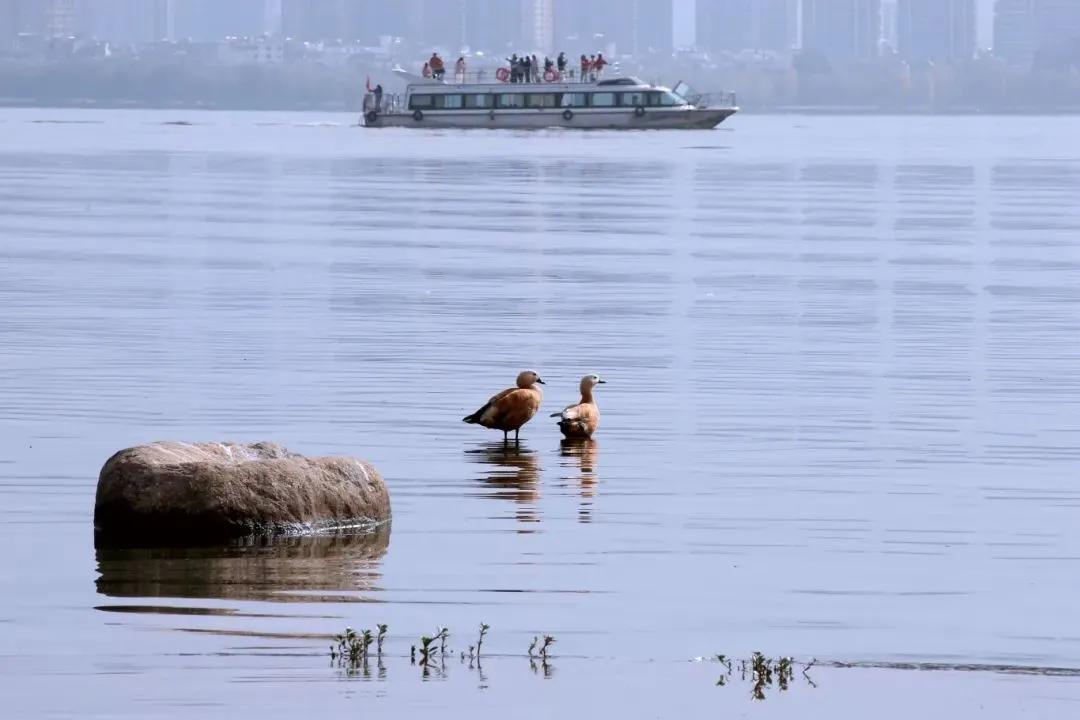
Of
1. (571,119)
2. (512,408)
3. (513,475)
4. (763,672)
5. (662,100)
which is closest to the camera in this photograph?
(763,672)

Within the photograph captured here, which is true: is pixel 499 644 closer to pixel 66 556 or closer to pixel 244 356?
pixel 66 556

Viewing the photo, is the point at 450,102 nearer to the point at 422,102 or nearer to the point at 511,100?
the point at 422,102

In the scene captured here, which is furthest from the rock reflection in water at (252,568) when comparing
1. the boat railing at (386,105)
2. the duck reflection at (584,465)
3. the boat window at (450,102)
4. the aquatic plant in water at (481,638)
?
the boat railing at (386,105)

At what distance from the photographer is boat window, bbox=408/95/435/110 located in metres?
118

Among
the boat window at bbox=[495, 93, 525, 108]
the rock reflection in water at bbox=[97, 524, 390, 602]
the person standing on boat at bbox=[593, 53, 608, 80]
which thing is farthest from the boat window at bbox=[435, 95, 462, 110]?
the rock reflection in water at bbox=[97, 524, 390, 602]

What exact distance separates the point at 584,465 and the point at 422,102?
10338 centimetres

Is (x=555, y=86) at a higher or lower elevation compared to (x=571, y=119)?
higher

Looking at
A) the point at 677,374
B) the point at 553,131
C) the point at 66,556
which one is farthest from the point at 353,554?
the point at 553,131

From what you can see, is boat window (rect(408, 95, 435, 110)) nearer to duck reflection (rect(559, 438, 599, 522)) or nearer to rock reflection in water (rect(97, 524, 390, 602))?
duck reflection (rect(559, 438, 599, 522))

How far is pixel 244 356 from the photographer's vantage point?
21906 mm

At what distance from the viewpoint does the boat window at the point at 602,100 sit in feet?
376

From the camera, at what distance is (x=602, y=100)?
115m

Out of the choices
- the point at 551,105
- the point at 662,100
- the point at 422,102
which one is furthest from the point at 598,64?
the point at 422,102

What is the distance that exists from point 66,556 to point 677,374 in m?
9.68
